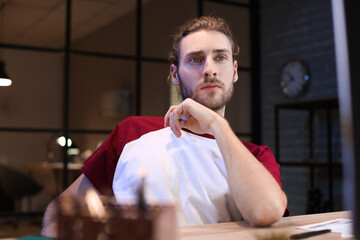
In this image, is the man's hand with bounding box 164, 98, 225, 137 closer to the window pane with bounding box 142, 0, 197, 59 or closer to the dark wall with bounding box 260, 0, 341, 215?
the dark wall with bounding box 260, 0, 341, 215

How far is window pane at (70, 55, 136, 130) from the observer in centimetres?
423

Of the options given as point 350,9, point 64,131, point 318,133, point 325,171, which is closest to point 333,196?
point 325,171

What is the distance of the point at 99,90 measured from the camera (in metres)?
4.47

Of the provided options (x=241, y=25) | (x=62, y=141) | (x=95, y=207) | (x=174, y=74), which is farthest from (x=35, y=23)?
(x=95, y=207)

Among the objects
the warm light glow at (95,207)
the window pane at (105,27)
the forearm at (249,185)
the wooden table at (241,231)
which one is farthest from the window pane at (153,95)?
the warm light glow at (95,207)

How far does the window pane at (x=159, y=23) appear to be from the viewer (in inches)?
181

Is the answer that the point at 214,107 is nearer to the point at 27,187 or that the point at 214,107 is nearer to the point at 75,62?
the point at 75,62

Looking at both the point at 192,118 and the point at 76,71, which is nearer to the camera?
the point at 192,118

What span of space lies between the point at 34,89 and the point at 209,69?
9.89 feet

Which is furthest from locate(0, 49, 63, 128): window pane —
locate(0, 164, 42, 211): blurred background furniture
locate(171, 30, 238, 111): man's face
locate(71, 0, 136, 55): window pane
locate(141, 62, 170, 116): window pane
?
locate(171, 30, 238, 111): man's face

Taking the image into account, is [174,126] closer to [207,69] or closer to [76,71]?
[207,69]

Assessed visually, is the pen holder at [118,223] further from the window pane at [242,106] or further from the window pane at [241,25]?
the window pane at [241,25]

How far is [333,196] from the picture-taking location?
4.18m

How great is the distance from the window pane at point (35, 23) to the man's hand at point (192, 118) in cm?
297
